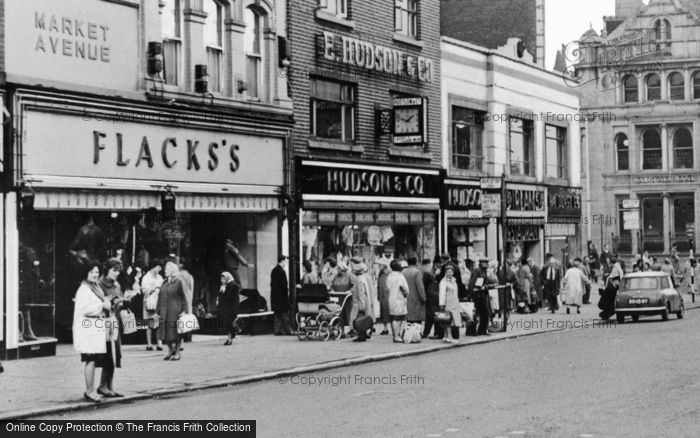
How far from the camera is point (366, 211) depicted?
3019cm

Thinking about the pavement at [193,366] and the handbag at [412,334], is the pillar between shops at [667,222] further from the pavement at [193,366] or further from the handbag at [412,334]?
the handbag at [412,334]

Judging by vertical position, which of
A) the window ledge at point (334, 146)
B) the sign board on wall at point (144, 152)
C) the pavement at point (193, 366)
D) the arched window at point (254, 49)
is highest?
the arched window at point (254, 49)

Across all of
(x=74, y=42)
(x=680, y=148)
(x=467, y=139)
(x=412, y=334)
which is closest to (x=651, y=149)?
(x=680, y=148)

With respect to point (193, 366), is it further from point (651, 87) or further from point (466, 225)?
point (651, 87)

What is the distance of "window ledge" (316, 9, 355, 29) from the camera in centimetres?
2852

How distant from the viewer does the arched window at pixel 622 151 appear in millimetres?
76500

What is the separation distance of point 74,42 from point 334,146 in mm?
9229

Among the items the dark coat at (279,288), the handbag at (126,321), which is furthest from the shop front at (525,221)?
the handbag at (126,321)

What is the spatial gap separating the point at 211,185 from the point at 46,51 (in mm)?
5194

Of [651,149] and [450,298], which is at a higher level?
[651,149]

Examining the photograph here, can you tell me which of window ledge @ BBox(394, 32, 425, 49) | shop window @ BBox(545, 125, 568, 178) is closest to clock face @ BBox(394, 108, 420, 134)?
window ledge @ BBox(394, 32, 425, 49)

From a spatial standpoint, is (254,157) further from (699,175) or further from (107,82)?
(699,175)

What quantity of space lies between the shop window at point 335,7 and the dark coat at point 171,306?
429 inches

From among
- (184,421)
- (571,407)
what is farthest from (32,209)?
(571,407)
